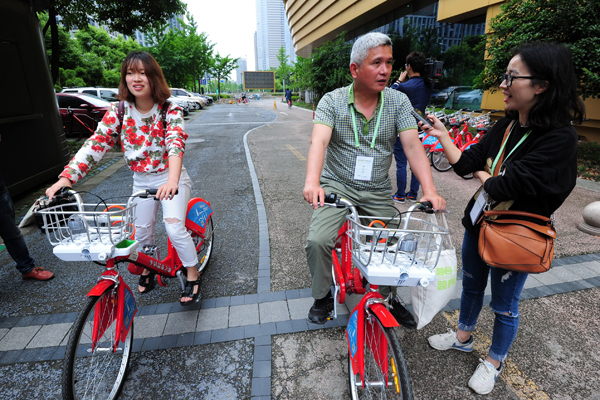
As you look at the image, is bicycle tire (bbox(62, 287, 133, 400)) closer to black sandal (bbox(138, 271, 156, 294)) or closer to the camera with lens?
black sandal (bbox(138, 271, 156, 294))

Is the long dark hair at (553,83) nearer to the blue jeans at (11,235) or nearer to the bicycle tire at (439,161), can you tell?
the blue jeans at (11,235)

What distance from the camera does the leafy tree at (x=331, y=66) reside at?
21.6m

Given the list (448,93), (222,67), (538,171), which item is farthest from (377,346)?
(222,67)

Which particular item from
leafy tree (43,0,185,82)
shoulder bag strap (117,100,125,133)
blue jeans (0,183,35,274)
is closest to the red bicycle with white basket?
shoulder bag strap (117,100,125,133)

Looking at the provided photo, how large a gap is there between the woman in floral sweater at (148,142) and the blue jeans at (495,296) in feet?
6.93

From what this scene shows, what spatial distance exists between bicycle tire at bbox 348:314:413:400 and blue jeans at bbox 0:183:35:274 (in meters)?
3.47

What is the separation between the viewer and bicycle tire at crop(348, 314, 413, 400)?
1.57 m

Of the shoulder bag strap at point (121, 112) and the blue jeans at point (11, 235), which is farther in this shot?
the blue jeans at point (11, 235)

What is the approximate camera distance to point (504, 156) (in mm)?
1861

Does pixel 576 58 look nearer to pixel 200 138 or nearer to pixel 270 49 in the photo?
pixel 200 138

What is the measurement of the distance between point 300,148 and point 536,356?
8579 millimetres

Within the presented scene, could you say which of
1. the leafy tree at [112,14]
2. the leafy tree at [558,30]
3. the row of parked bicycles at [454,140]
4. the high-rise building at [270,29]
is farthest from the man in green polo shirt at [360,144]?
the high-rise building at [270,29]

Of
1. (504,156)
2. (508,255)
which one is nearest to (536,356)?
(508,255)

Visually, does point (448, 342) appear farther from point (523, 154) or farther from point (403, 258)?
point (523, 154)
